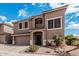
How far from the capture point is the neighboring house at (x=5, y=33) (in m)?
14.8

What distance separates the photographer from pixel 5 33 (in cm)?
1552

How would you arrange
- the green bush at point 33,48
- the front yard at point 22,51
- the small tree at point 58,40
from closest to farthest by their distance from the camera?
the front yard at point 22,51 → the green bush at point 33,48 → the small tree at point 58,40

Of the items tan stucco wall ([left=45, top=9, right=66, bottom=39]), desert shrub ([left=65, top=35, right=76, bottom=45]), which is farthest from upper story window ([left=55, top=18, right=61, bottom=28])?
desert shrub ([left=65, top=35, right=76, bottom=45])

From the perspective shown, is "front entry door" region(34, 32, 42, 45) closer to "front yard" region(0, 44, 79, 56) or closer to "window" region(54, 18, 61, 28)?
"front yard" region(0, 44, 79, 56)

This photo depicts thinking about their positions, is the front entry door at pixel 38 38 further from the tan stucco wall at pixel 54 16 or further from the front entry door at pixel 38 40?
the tan stucco wall at pixel 54 16

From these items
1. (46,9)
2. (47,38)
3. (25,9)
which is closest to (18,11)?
(25,9)

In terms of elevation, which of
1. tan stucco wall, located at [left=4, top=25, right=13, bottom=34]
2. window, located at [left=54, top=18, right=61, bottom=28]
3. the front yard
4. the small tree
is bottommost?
the front yard

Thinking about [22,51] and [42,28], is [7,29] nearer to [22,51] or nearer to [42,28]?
[42,28]

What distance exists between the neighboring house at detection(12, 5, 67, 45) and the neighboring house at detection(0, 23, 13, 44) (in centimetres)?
55

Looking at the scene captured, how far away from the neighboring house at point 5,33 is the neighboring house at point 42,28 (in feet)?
1.80

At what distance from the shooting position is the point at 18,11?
43.7 feet

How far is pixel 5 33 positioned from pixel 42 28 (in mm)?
2934

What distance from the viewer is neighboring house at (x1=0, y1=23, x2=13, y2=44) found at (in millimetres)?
14800

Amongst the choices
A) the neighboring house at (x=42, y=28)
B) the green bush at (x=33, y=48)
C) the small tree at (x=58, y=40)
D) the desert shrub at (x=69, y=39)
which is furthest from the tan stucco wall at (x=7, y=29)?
the desert shrub at (x=69, y=39)
